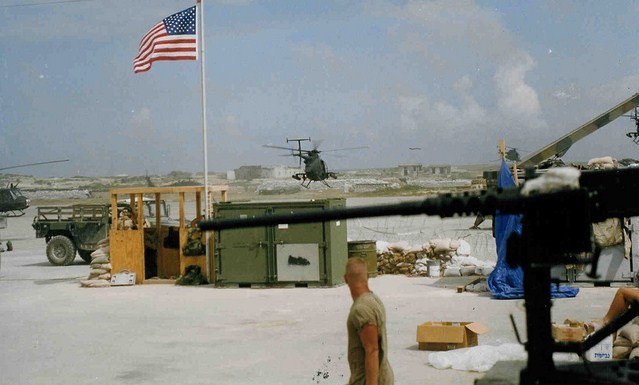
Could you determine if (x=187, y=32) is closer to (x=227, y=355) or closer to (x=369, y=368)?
(x=227, y=355)

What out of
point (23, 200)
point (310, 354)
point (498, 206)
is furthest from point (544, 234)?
point (23, 200)

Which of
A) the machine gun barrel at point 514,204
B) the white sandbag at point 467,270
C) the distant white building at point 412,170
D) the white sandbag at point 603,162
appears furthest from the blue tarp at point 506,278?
the distant white building at point 412,170

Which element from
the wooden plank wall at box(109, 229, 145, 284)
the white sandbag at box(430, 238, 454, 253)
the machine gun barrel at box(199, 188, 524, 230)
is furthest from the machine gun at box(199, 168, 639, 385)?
the white sandbag at box(430, 238, 454, 253)

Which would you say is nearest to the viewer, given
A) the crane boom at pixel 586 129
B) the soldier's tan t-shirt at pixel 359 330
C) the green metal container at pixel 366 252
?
the soldier's tan t-shirt at pixel 359 330

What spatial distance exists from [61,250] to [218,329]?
14.9 metres

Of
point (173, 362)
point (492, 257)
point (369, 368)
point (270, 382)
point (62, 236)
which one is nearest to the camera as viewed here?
point (369, 368)

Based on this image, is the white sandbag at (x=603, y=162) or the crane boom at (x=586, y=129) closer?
the white sandbag at (x=603, y=162)

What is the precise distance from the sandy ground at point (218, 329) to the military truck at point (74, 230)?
212 inches

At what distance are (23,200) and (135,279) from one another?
901 inches

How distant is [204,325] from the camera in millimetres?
14805

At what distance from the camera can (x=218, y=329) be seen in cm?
1434

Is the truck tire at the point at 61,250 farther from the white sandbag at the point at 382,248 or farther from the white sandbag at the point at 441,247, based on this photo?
the white sandbag at the point at 441,247

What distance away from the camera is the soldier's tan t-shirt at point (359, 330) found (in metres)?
6.36

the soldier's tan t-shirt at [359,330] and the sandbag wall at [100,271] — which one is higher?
the soldier's tan t-shirt at [359,330]
